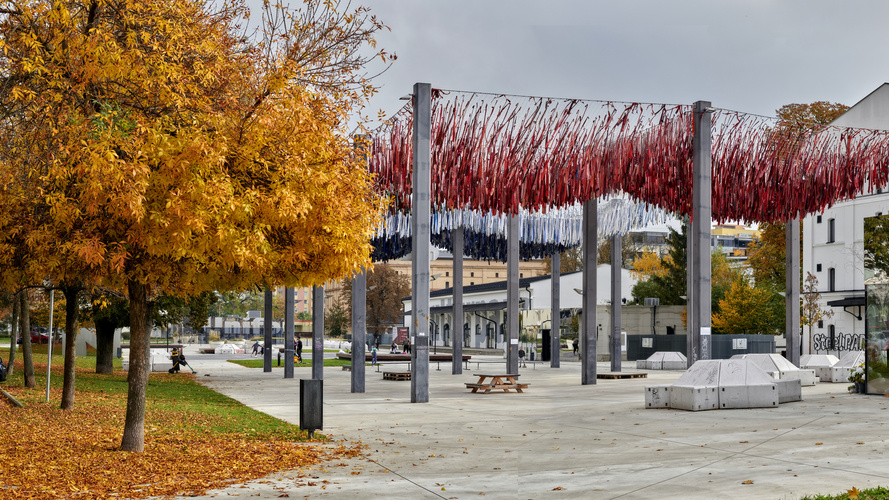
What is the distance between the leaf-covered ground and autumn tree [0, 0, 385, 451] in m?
0.98

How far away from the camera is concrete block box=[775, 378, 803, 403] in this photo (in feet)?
59.4

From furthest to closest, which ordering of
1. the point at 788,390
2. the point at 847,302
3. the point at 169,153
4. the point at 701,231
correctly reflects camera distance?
1. the point at 847,302
2. the point at 701,231
3. the point at 788,390
4. the point at 169,153

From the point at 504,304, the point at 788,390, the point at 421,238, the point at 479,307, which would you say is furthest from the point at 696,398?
the point at 479,307

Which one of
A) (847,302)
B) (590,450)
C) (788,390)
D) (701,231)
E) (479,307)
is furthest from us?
(479,307)

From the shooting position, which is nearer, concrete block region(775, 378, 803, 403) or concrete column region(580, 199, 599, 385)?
concrete block region(775, 378, 803, 403)

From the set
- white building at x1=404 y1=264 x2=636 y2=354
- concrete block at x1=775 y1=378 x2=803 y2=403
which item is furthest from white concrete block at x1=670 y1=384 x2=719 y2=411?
white building at x1=404 y1=264 x2=636 y2=354

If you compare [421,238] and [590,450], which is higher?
[421,238]

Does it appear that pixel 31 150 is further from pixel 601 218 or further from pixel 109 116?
pixel 601 218

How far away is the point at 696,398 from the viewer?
16.6 meters

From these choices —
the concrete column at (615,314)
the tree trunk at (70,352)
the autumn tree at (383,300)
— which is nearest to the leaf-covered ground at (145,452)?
the tree trunk at (70,352)

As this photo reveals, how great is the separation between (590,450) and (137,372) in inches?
243

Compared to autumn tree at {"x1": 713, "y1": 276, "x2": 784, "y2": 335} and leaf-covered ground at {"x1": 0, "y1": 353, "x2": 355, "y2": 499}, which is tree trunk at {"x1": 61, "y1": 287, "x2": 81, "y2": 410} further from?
autumn tree at {"x1": 713, "y1": 276, "x2": 784, "y2": 335}

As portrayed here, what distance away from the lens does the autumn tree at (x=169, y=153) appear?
9.45m

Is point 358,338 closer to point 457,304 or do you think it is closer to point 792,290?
point 457,304
